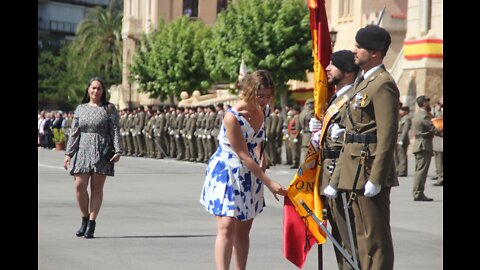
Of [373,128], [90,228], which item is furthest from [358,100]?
[90,228]

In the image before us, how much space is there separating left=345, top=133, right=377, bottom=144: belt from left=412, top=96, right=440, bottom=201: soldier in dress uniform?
36.3ft

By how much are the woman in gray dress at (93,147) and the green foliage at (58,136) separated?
37.2m

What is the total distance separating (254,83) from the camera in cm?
878

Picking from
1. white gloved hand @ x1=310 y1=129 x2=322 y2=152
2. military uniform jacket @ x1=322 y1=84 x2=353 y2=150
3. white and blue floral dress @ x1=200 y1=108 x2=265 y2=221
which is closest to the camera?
military uniform jacket @ x1=322 y1=84 x2=353 y2=150

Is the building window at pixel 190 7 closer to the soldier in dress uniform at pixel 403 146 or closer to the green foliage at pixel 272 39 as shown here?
the green foliage at pixel 272 39

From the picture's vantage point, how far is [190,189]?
21.4 meters

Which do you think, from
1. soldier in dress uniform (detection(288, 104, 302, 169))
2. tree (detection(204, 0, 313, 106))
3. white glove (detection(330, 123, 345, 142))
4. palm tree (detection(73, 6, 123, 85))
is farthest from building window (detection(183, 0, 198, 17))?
white glove (detection(330, 123, 345, 142))

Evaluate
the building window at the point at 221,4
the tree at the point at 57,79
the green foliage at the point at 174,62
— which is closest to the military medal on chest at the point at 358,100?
the green foliage at the point at 174,62

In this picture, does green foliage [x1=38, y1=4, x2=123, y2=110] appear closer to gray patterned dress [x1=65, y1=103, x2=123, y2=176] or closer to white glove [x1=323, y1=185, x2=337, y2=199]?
gray patterned dress [x1=65, y1=103, x2=123, y2=176]

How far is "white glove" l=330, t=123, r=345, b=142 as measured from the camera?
322 inches

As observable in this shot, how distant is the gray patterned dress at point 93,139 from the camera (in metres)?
12.6

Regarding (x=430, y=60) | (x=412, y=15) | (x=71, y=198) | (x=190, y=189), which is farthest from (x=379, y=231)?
(x=412, y=15)

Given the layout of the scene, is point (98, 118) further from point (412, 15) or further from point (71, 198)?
point (412, 15)

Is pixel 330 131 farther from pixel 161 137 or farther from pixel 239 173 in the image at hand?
pixel 161 137
